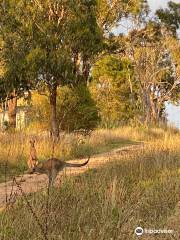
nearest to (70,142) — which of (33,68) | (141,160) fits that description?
(33,68)

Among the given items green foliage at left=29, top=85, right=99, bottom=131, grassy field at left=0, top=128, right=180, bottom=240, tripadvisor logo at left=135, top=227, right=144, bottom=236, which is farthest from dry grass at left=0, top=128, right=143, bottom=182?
tripadvisor logo at left=135, top=227, right=144, bottom=236

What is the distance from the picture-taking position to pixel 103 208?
494 centimetres

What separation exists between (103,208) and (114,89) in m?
35.2

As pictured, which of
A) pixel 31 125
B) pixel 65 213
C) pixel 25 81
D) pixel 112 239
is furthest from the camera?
pixel 31 125

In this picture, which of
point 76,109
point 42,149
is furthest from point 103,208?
point 76,109

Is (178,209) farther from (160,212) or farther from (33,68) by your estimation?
(33,68)

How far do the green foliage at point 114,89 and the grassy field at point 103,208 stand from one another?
3033 centimetres

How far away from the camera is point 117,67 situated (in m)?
38.7

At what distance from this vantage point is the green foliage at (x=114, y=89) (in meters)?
38.6

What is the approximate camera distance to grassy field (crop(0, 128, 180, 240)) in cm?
432

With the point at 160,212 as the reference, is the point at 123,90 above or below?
above

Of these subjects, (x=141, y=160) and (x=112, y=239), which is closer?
(x=112, y=239)

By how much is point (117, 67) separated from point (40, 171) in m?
30.9

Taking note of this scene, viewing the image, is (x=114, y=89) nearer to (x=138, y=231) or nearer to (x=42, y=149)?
(x=42, y=149)
